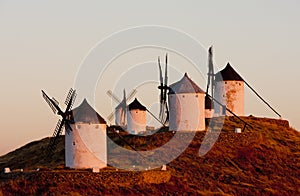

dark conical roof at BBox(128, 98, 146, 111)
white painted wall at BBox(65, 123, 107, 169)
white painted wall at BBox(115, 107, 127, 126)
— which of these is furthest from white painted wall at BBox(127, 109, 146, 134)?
white painted wall at BBox(65, 123, 107, 169)

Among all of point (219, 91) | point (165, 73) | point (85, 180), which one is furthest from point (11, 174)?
point (219, 91)

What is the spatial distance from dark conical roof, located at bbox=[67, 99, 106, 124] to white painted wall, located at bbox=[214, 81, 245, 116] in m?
21.0

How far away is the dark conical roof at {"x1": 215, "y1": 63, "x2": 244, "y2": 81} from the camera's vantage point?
5975cm

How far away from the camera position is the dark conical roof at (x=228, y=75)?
5975 cm

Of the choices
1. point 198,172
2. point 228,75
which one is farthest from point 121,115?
point 198,172

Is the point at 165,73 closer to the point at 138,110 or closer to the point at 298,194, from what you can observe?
the point at 138,110

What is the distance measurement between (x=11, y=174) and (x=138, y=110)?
2548 cm

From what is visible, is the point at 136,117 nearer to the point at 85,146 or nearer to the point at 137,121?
the point at 137,121

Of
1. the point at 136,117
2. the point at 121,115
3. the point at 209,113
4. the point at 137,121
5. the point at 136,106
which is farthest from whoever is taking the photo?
the point at 121,115

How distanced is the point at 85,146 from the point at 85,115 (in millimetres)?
2308

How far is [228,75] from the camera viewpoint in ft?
196

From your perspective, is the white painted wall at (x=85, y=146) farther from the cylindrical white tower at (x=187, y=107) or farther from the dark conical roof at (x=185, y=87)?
the dark conical roof at (x=185, y=87)

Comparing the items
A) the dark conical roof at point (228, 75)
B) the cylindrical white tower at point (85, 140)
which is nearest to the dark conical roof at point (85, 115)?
the cylindrical white tower at point (85, 140)

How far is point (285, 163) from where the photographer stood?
46406 mm
